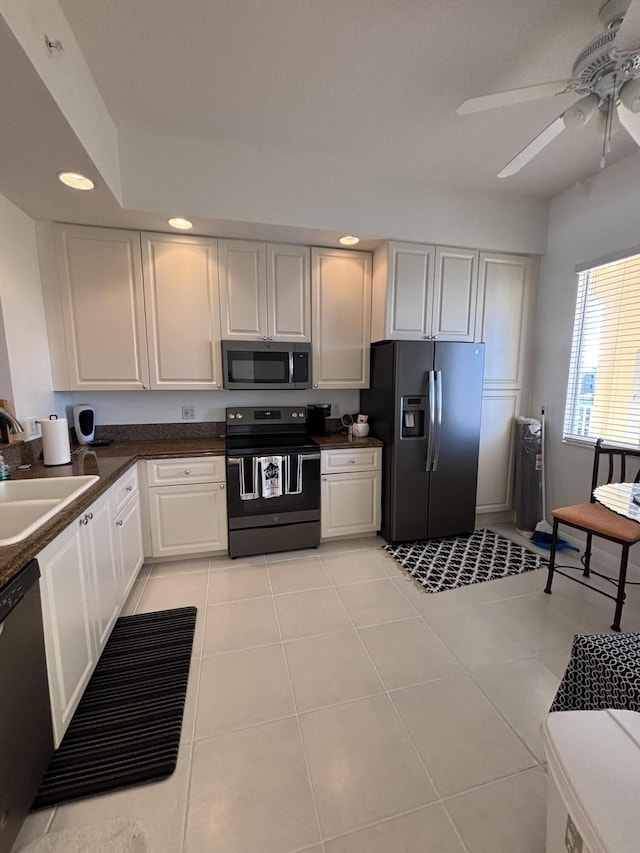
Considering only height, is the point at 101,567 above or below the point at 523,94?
below

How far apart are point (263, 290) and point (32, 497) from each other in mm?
1980

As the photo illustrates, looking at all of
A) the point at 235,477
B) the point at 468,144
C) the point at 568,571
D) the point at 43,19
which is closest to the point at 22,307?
the point at 43,19

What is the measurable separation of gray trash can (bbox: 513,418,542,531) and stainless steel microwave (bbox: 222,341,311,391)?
1.93 meters

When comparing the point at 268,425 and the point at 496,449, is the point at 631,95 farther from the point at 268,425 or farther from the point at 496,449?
the point at 268,425

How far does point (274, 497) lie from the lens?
108 inches

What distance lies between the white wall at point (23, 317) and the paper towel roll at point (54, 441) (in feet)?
0.84

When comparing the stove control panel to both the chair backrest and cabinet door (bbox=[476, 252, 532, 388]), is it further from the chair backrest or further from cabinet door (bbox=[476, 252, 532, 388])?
the chair backrest

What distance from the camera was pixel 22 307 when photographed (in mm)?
2174

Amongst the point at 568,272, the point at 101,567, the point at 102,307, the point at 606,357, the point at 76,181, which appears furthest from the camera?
the point at 568,272

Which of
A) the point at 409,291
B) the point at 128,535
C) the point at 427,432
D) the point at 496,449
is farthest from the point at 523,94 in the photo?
the point at 128,535

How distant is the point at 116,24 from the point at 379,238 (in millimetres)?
1785

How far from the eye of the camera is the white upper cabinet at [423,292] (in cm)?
279

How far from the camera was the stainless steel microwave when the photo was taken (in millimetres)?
2768

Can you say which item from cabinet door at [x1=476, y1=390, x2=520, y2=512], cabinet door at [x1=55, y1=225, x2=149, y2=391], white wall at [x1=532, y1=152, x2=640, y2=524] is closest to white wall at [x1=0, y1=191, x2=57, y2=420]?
cabinet door at [x1=55, y1=225, x2=149, y2=391]
